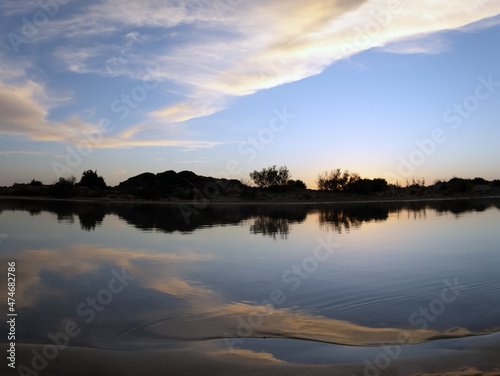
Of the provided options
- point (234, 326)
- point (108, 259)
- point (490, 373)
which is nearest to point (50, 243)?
point (108, 259)

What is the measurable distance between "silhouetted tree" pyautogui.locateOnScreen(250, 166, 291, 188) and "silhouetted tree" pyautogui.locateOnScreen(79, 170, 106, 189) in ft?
72.2

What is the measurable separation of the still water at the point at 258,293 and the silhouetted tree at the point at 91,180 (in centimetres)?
4866

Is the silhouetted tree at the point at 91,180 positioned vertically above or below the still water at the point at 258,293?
above

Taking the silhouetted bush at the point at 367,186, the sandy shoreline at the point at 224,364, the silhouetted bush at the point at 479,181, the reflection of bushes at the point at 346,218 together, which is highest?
the silhouetted bush at the point at 479,181

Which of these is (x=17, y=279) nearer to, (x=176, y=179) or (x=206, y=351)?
(x=206, y=351)

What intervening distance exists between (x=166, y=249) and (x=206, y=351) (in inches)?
293

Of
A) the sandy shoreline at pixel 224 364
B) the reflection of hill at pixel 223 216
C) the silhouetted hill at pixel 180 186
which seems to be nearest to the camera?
the sandy shoreline at pixel 224 364

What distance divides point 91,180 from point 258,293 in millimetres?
57632

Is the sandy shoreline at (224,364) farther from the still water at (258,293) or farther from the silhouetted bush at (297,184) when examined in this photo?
the silhouetted bush at (297,184)

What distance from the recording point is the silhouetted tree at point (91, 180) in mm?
59312

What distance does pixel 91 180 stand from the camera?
59.7 metres

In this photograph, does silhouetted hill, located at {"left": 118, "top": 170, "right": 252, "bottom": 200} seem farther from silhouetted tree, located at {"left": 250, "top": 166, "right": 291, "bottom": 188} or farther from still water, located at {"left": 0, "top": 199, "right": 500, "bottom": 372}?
still water, located at {"left": 0, "top": 199, "right": 500, "bottom": 372}

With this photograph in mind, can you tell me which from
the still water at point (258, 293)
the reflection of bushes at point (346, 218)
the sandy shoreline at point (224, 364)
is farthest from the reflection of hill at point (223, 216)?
the sandy shoreline at point (224, 364)

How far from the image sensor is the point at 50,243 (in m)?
12.4
